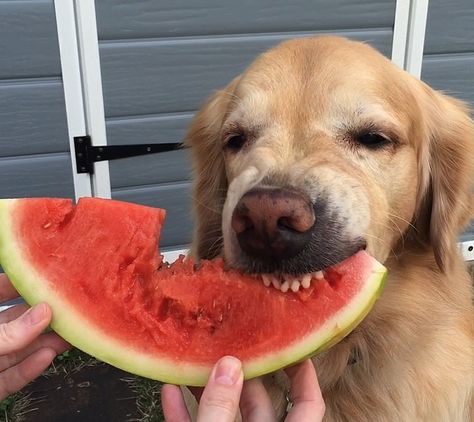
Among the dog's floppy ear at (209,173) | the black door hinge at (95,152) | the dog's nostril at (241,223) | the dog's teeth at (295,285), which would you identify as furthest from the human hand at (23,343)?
the black door hinge at (95,152)

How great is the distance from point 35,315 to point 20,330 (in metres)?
0.06

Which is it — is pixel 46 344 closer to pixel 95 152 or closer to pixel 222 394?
pixel 222 394

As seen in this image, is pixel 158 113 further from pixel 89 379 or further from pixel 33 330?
pixel 33 330

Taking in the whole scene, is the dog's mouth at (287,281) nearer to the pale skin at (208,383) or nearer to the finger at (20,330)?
the pale skin at (208,383)

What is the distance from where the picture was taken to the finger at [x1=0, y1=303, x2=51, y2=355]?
4.21 ft

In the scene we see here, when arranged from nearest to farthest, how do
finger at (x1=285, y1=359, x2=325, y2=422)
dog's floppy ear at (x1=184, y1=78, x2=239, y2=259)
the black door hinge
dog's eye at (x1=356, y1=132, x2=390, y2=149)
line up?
finger at (x1=285, y1=359, x2=325, y2=422), dog's eye at (x1=356, y1=132, x2=390, y2=149), dog's floppy ear at (x1=184, y1=78, x2=239, y2=259), the black door hinge

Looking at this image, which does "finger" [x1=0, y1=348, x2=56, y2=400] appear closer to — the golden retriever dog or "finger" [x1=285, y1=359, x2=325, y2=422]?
the golden retriever dog

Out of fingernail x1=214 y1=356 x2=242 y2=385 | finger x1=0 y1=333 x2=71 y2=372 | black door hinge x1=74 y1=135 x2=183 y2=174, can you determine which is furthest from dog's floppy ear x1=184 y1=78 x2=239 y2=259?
black door hinge x1=74 y1=135 x2=183 y2=174

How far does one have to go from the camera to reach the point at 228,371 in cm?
129

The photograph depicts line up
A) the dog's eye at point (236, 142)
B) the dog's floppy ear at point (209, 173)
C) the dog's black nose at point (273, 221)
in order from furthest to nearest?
the dog's floppy ear at point (209, 173) < the dog's eye at point (236, 142) < the dog's black nose at point (273, 221)

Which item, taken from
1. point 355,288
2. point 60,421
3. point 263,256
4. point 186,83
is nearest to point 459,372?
point 355,288

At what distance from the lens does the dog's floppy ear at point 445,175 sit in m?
2.15

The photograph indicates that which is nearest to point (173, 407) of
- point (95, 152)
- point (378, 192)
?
point (378, 192)

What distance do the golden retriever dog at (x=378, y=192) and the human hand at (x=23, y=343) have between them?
55 centimetres
